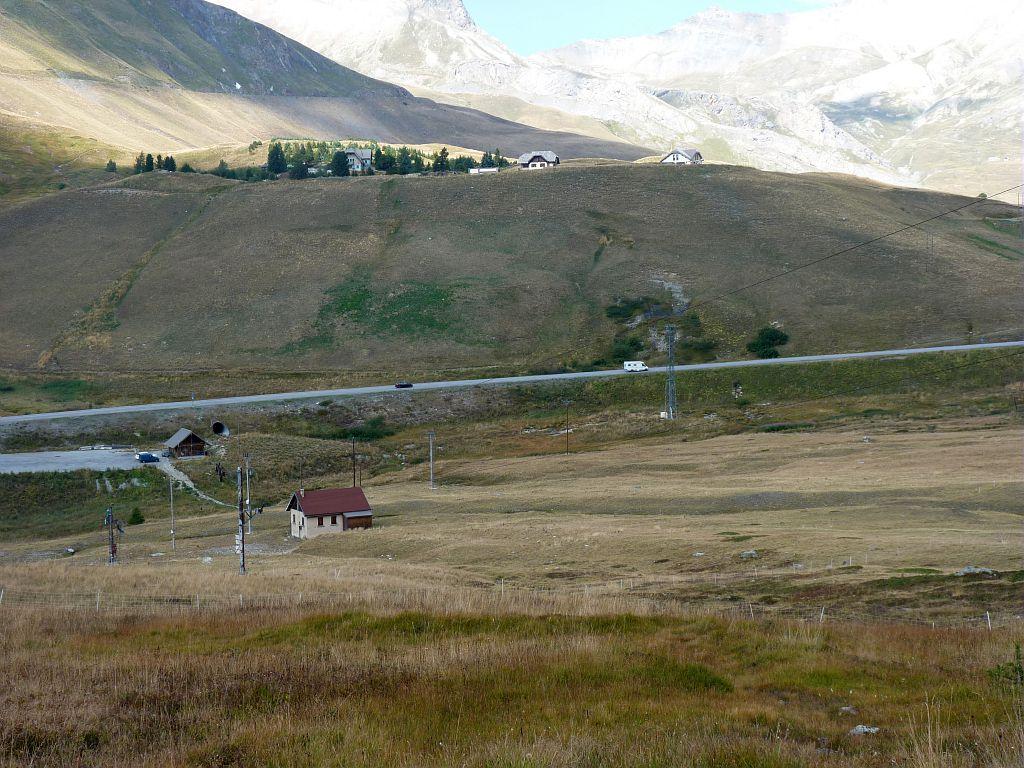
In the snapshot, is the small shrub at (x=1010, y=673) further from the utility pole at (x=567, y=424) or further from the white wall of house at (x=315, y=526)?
the utility pole at (x=567, y=424)

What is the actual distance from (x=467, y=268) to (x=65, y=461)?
266ft

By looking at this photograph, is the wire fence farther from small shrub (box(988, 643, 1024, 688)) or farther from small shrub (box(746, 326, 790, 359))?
small shrub (box(746, 326, 790, 359))

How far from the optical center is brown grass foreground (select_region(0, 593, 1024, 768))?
1209 cm

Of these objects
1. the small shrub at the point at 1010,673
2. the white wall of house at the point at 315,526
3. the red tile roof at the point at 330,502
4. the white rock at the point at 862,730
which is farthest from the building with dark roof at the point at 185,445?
the white rock at the point at 862,730

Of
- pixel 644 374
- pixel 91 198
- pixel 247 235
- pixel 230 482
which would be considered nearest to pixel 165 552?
pixel 230 482

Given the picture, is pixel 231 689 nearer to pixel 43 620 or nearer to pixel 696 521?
pixel 43 620

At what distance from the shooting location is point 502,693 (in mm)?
15281

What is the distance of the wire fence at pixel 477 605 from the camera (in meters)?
24.5

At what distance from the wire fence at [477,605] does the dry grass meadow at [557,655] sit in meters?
0.17

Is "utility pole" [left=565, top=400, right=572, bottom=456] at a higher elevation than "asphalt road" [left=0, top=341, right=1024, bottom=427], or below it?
below

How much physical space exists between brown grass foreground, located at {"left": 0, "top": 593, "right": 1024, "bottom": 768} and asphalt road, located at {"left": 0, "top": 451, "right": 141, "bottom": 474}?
2726 inches

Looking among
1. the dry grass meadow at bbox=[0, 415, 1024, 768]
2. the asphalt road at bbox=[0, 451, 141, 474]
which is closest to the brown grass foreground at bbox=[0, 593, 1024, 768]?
→ the dry grass meadow at bbox=[0, 415, 1024, 768]

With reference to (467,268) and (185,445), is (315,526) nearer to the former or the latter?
(185,445)

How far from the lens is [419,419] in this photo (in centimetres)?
10662
